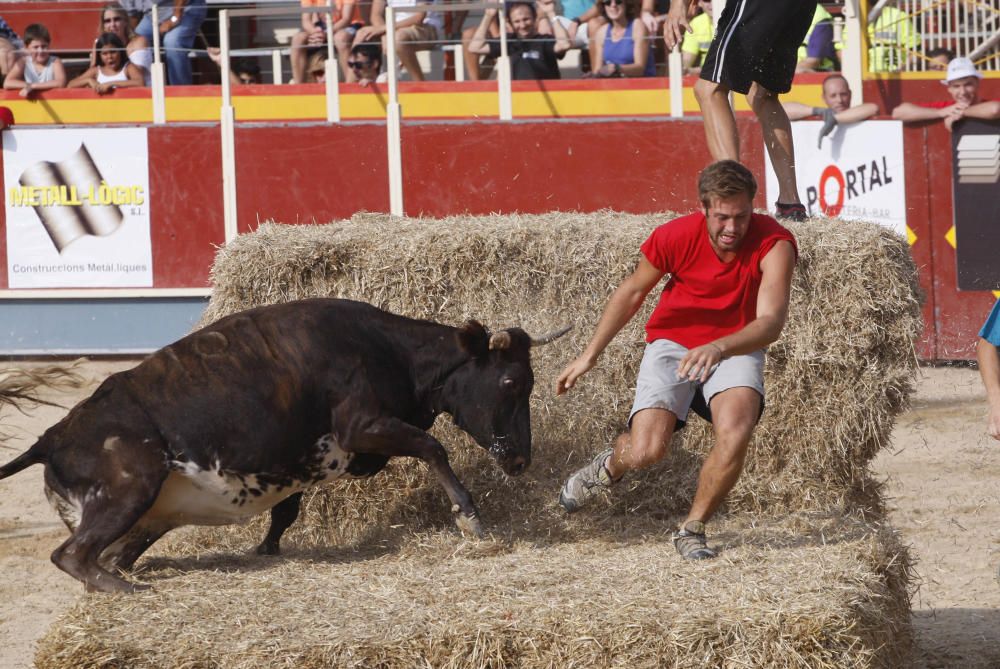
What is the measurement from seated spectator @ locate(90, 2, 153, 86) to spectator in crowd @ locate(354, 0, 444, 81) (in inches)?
79.6

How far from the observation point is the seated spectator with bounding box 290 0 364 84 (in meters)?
13.4

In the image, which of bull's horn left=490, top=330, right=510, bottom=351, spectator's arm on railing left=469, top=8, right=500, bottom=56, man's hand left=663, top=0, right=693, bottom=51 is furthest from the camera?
spectator's arm on railing left=469, top=8, right=500, bottom=56

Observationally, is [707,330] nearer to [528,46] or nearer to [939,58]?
[528,46]

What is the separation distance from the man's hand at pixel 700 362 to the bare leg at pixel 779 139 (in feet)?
7.50

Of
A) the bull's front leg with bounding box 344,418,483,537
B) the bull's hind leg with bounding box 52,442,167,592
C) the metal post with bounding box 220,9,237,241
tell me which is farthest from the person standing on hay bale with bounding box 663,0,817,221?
the metal post with bounding box 220,9,237,241

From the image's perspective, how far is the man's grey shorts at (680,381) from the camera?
5156 mm

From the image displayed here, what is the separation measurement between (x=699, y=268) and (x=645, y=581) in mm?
1293

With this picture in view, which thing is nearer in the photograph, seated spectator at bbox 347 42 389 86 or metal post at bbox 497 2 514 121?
metal post at bbox 497 2 514 121

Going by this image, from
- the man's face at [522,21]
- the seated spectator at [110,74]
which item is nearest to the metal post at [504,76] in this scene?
the man's face at [522,21]

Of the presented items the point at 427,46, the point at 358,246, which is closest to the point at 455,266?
the point at 358,246

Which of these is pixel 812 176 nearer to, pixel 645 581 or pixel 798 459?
pixel 798 459

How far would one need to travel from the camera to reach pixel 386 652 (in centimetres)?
414

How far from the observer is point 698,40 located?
12609 millimetres

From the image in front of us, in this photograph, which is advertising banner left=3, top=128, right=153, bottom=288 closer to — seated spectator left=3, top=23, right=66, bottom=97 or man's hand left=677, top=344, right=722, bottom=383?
seated spectator left=3, top=23, right=66, bottom=97
